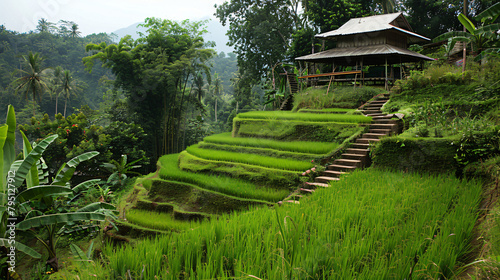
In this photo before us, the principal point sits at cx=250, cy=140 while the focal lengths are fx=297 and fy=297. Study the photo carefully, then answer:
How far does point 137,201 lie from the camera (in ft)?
30.8

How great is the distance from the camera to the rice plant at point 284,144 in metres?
8.88

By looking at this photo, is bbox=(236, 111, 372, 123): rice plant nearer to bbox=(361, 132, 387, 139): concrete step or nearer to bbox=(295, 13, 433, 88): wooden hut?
bbox=(361, 132, 387, 139): concrete step

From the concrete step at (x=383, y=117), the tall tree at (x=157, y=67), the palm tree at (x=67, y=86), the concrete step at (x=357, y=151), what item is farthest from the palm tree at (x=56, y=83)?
the concrete step at (x=357, y=151)

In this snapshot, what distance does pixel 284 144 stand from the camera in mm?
9969

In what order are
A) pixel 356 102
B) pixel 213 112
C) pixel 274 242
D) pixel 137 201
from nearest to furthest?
pixel 274 242 < pixel 137 201 < pixel 356 102 < pixel 213 112

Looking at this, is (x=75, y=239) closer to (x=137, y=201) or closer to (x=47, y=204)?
(x=137, y=201)

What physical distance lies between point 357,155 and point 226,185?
3679 mm

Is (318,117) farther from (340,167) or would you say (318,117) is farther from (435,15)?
(435,15)

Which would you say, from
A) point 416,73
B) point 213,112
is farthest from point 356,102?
point 213,112

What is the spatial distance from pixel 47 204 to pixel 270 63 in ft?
70.1

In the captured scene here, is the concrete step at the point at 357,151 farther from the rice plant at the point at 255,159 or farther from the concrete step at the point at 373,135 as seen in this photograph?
the rice plant at the point at 255,159

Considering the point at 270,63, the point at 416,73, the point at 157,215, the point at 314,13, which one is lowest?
the point at 157,215

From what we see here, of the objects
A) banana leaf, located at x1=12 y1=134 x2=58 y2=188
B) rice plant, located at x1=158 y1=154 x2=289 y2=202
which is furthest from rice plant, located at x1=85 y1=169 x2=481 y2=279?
banana leaf, located at x1=12 y1=134 x2=58 y2=188

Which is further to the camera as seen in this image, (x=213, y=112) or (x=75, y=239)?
(x=213, y=112)
